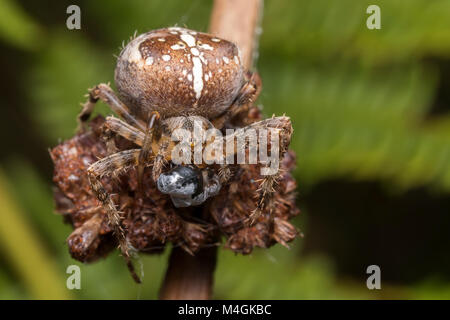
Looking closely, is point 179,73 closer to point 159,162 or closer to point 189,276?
point 159,162

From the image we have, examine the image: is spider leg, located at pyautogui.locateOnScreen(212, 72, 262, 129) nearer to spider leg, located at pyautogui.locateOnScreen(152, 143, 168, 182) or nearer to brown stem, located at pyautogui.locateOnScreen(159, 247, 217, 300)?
spider leg, located at pyautogui.locateOnScreen(152, 143, 168, 182)

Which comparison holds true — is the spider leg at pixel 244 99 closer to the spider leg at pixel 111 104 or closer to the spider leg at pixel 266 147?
the spider leg at pixel 266 147

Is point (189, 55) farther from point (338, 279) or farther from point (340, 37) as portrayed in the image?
point (338, 279)

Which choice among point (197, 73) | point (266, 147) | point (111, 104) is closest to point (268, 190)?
point (266, 147)

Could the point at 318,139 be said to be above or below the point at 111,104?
below

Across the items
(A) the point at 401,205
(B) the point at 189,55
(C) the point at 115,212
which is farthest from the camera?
(A) the point at 401,205

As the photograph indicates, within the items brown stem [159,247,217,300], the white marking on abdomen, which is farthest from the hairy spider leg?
the white marking on abdomen
